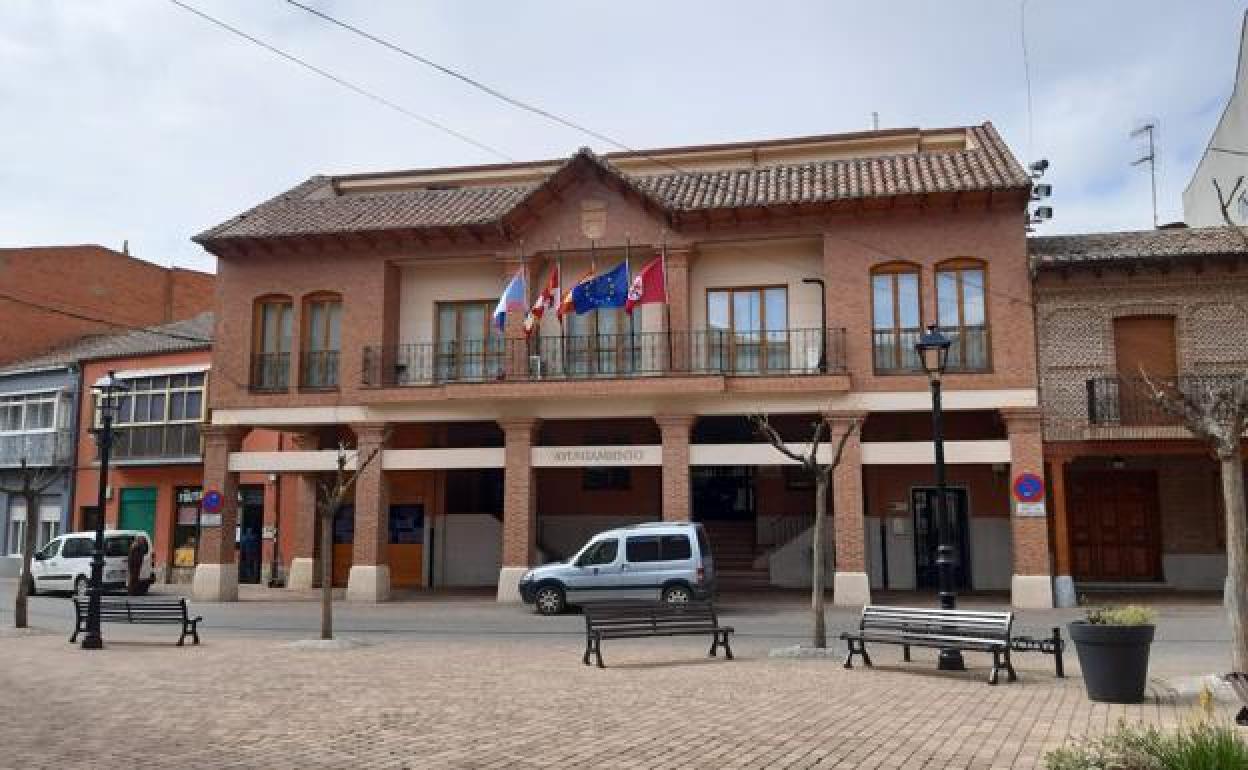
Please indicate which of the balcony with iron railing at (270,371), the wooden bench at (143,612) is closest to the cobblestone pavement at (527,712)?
the wooden bench at (143,612)

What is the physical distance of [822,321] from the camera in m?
22.5

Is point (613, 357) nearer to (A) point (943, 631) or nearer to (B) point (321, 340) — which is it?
(B) point (321, 340)

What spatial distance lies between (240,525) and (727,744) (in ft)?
82.1

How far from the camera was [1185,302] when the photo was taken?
20875 mm

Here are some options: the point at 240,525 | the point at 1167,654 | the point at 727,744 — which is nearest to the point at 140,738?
the point at 727,744

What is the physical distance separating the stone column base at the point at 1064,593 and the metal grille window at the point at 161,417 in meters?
23.4

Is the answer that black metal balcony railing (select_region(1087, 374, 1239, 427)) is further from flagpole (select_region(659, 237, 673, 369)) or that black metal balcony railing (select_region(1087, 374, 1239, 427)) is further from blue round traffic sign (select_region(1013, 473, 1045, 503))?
flagpole (select_region(659, 237, 673, 369))

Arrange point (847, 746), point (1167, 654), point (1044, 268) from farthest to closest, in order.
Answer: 1. point (1044, 268)
2. point (1167, 654)
3. point (847, 746)

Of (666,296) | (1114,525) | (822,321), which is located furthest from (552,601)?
(1114,525)

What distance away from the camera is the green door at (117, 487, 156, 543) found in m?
30.9

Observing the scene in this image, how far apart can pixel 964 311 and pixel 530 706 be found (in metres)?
15.1

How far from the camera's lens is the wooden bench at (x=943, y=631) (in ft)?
35.0

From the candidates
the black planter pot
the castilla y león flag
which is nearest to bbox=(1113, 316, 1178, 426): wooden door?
the castilla y león flag

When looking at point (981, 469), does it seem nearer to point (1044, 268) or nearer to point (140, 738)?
point (1044, 268)
